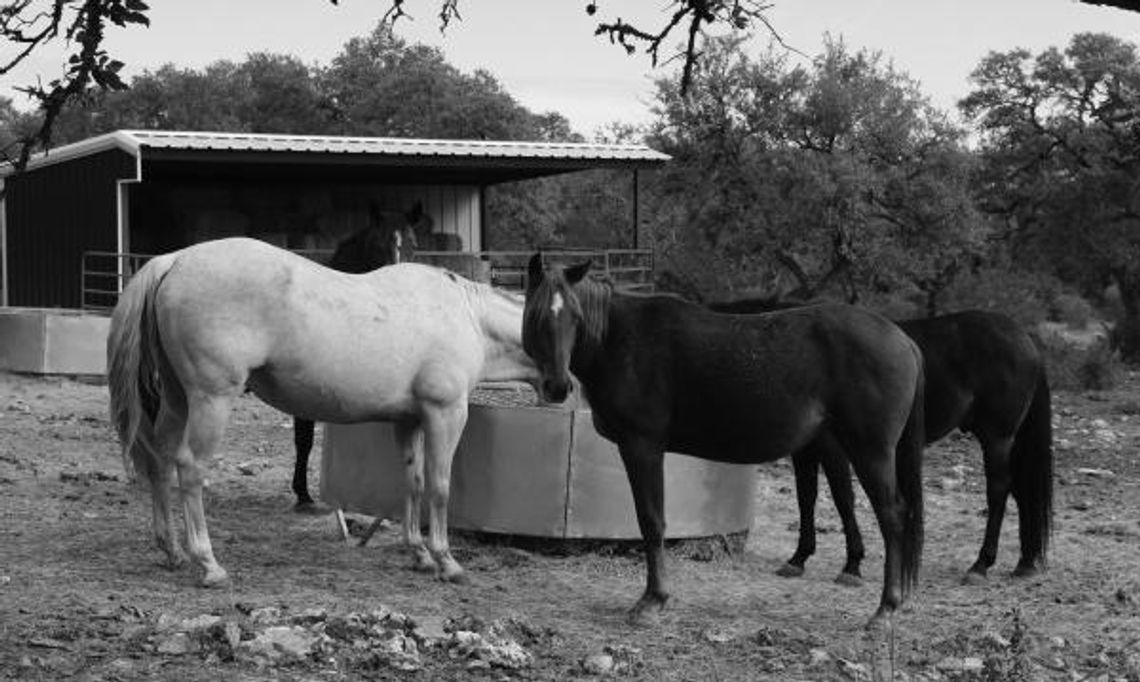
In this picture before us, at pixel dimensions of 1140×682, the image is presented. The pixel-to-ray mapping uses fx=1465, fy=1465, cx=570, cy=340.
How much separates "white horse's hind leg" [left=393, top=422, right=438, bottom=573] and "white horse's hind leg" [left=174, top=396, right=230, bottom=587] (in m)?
1.07

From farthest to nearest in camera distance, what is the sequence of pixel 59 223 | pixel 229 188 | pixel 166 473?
pixel 229 188 < pixel 59 223 < pixel 166 473

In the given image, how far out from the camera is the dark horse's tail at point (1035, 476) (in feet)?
25.8

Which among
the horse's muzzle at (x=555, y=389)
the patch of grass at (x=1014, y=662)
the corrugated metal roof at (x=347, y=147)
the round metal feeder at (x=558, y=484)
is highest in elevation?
the corrugated metal roof at (x=347, y=147)

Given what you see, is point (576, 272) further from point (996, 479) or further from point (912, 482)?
point (996, 479)

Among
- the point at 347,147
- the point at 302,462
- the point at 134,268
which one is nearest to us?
the point at 302,462

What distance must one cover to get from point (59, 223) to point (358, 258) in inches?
636

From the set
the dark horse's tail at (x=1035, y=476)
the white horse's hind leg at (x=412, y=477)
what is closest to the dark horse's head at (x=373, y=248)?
the white horse's hind leg at (x=412, y=477)

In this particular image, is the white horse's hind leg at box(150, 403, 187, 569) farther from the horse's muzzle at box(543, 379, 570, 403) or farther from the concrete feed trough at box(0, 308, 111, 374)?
the concrete feed trough at box(0, 308, 111, 374)

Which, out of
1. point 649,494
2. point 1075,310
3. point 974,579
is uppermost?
point 649,494

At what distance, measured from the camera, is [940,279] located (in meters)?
32.3

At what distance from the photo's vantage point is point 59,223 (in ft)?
78.0

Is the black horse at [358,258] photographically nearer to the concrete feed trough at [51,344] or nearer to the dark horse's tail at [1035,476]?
the dark horse's tail at [1035,476]

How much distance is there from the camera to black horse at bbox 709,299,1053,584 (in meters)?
7.86

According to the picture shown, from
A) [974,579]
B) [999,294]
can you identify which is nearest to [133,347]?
[974,579]
